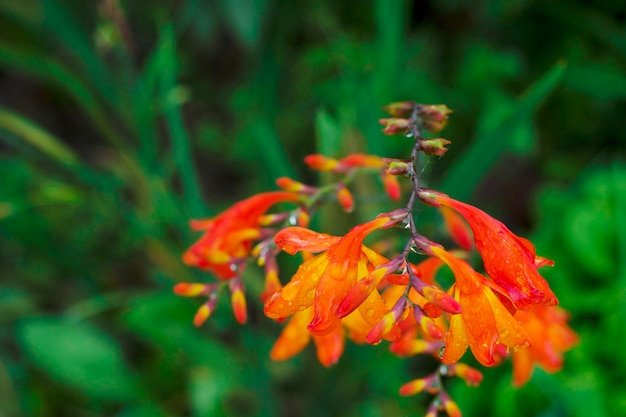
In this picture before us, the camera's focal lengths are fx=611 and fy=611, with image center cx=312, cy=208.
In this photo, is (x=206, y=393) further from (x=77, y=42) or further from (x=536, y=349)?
(x=77, y=42)

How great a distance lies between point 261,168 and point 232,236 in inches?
35.9

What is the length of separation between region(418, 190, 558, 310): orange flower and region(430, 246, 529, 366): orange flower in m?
0.02

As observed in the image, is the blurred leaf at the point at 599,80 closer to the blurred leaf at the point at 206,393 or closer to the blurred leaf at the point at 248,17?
the blurred leaf at the point at 248,17

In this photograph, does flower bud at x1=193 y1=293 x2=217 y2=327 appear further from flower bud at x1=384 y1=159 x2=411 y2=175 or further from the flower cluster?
flower bud at x1=384 y1=159 x2=411 y2=175

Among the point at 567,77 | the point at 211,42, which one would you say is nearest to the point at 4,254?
the point at 211,42

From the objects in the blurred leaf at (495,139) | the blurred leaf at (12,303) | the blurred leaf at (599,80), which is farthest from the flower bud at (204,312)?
the blurred leaf at (12,303)

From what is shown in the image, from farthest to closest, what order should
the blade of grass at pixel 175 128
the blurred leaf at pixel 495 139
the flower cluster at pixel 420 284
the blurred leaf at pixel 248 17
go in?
the blurred leaf at pixel 248 17 < the blade of grass at pixel 175 128 < the blurred leaf at pixel 495 139 < the flower cluster at pixel 420 284

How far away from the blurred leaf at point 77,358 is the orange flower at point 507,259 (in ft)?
4.14

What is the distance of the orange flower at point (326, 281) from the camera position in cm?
62

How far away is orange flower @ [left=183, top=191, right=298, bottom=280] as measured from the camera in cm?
86

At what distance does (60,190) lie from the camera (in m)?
1.61

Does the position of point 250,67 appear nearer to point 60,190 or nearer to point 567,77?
point 60,190

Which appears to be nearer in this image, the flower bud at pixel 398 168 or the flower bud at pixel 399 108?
the flower bud at pixel 398 168

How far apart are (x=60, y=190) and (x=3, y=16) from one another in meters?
0.94
